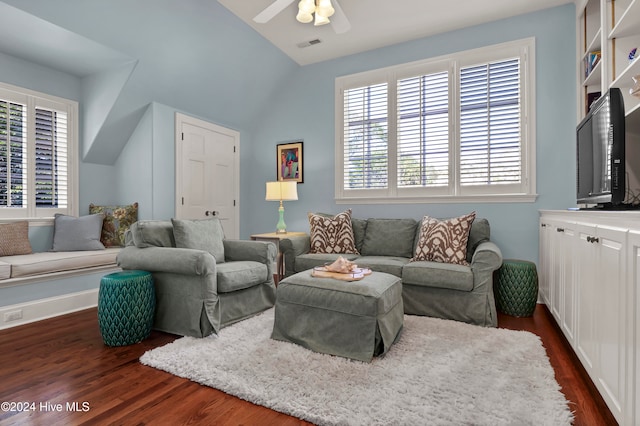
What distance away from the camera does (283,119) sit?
16.3 ft

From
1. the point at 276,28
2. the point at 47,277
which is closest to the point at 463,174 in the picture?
the point at 276,28

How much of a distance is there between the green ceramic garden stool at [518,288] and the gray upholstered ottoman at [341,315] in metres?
1.22

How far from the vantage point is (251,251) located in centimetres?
319

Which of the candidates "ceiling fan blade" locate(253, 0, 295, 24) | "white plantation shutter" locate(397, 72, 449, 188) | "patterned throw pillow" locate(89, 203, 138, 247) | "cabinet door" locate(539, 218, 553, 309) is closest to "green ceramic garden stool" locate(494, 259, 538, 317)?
"cabinet door" locate(539, 218, 553, 309)

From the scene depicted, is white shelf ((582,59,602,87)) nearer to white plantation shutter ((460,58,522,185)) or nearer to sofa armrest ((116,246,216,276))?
white plantation shutter ((460,58,522,185))

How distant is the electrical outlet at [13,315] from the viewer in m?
2.76

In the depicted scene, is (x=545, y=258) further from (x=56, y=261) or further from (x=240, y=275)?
(x=56, y=261)

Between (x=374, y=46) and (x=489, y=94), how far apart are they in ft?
4.83

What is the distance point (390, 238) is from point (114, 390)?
2.73 metres

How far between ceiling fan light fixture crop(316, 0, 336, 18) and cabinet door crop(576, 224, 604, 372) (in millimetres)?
2155

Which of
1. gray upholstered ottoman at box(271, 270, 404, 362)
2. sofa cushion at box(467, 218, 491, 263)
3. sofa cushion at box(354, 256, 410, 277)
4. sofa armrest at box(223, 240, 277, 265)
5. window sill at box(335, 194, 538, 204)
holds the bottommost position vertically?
gray upholstered ottoman at box(271, 270, 404, 362)

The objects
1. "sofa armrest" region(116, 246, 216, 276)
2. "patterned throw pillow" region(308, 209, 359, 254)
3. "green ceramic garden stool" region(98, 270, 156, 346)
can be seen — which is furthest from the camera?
"patterned throw pillow" region(308, 209, 359, 254)

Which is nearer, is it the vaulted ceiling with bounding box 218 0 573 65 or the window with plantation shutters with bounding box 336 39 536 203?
the vaulted ceiling with bounding box 218 0 573 65

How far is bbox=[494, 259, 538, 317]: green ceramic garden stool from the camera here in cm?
301
